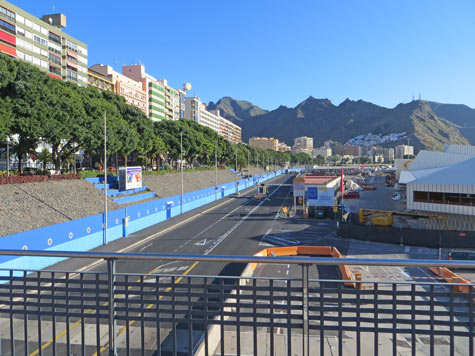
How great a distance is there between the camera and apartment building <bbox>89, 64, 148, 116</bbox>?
94.2 m

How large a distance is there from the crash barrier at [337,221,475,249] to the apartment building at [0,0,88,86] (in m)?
59.3

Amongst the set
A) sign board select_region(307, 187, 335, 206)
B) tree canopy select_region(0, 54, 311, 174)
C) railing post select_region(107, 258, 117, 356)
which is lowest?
sign board select_region(307, 187, 335, 206)

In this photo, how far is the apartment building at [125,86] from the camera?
94188 mm

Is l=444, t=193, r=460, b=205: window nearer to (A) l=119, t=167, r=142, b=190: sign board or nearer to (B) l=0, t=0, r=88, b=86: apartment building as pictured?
(A) l=119, t=167, r=142, b=190: sign board

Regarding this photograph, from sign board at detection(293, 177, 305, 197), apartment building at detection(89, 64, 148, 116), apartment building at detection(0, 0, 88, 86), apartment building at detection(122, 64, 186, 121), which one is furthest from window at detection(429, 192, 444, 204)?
apartment building at detection(122, 64, 186, 121)

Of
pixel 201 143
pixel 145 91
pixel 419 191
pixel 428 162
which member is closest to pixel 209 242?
pixel 419 191

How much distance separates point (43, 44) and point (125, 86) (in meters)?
32.5

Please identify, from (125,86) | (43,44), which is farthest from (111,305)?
(125,86)

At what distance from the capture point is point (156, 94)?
115 meters

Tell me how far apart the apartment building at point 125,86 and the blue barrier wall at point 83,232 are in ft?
197

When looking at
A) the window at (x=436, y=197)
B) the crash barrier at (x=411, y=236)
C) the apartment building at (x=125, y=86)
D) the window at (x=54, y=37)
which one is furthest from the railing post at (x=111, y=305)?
the apartment building at (x=125, y=86)

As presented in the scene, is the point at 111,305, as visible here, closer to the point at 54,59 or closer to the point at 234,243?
the point at 234,243

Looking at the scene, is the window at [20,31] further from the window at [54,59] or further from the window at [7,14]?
the window at [54,59]

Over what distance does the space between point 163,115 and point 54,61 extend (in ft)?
173
